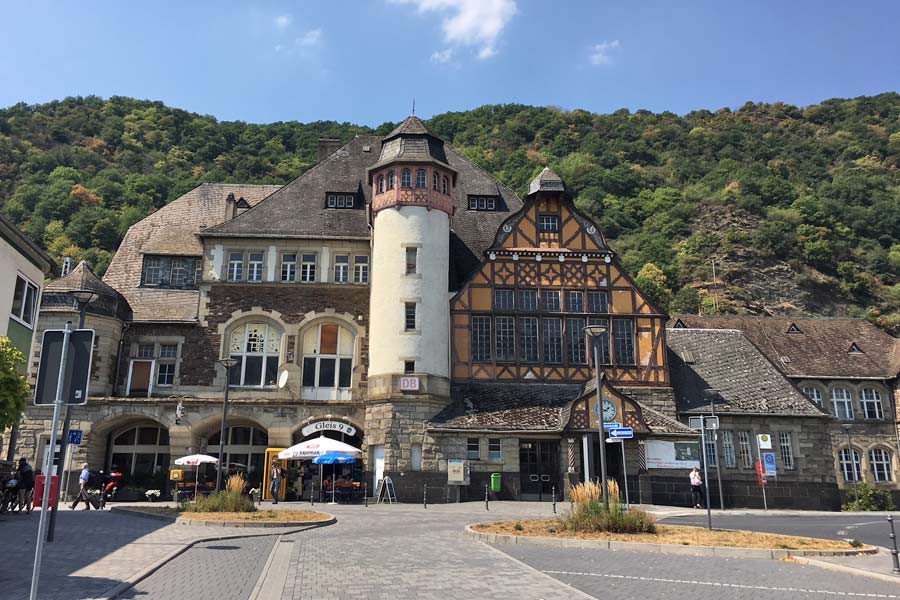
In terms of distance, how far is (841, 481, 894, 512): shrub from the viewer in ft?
119

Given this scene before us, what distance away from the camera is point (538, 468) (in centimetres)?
2923

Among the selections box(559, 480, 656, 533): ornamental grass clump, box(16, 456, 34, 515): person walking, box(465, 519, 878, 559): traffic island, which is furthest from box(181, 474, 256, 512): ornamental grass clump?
box(559, 480, 656, 533): ornamental grass clump

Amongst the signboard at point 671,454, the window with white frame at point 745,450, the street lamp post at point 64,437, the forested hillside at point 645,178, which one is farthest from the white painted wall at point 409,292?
the forested hillside at point 645,178

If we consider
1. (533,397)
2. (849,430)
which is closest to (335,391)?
(533,397)

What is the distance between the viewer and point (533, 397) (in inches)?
1211

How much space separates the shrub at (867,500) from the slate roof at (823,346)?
24.2 ft

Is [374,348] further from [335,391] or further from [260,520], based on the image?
[260,520]

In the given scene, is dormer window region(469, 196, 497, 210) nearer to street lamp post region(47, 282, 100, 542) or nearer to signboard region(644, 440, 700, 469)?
signboard region(644, 440, 700, 469)

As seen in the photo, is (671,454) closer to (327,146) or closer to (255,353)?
(255,353)

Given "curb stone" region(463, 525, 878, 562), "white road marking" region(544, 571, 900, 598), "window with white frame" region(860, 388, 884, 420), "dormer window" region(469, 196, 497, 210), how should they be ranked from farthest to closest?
"window with white frame" region(860, 388, 884, 420)
"dormer window" region(469, 196, 497, 210)
"curb stone" region(463, 525, 878, 562)
"white road marking" region(544, 571, 900, 598)

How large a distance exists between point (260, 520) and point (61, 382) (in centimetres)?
1142

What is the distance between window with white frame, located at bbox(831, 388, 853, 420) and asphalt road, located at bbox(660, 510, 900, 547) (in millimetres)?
19519

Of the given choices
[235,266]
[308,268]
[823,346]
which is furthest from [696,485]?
[823,346]

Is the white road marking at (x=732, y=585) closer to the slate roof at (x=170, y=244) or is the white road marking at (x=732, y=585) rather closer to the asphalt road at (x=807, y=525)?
the asphalt road at (x=807, y=525)
